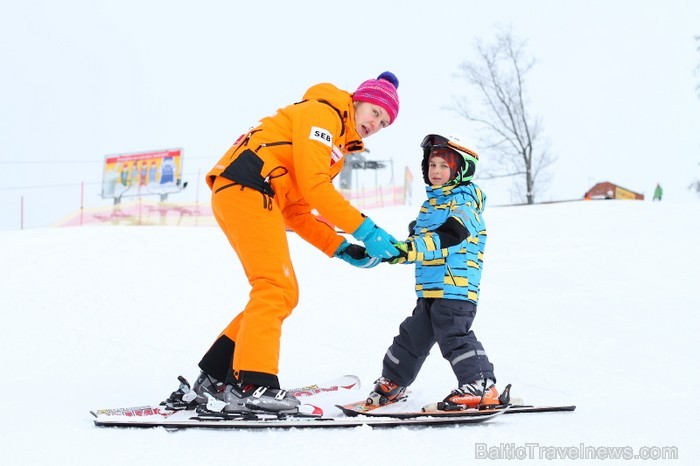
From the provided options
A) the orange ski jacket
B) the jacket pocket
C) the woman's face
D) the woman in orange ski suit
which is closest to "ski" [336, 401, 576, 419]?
the woman in orange ski suit

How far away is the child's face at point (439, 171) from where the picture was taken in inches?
151

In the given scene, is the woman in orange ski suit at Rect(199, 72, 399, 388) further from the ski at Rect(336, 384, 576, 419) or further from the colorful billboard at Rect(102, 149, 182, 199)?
the colorful billboard at Rect(102, 149, 182, 199)

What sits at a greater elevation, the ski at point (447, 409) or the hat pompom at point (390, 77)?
the hat pompom at point (390, 77)

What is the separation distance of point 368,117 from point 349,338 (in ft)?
9.46

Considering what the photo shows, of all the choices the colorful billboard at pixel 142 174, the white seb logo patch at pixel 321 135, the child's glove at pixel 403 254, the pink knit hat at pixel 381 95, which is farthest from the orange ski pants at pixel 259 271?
the colorful billboard at pixel 142 174

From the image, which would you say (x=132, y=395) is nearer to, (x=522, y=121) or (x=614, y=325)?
(x=614, y=325)

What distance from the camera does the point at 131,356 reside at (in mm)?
5172

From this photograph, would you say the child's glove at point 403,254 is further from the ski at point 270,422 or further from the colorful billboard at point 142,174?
the colorful billboard at point 142,174

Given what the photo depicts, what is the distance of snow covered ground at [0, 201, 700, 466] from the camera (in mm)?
2738

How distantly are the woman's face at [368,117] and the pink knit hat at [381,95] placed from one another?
3 cm

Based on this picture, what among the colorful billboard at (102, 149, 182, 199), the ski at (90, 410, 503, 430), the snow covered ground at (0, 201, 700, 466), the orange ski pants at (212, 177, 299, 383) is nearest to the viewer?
the snow covered ground at (0, 201, 700, 466)

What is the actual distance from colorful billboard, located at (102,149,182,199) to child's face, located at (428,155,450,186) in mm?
27156

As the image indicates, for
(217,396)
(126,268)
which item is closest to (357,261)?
(217,396)

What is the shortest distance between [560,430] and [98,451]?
2.01m
